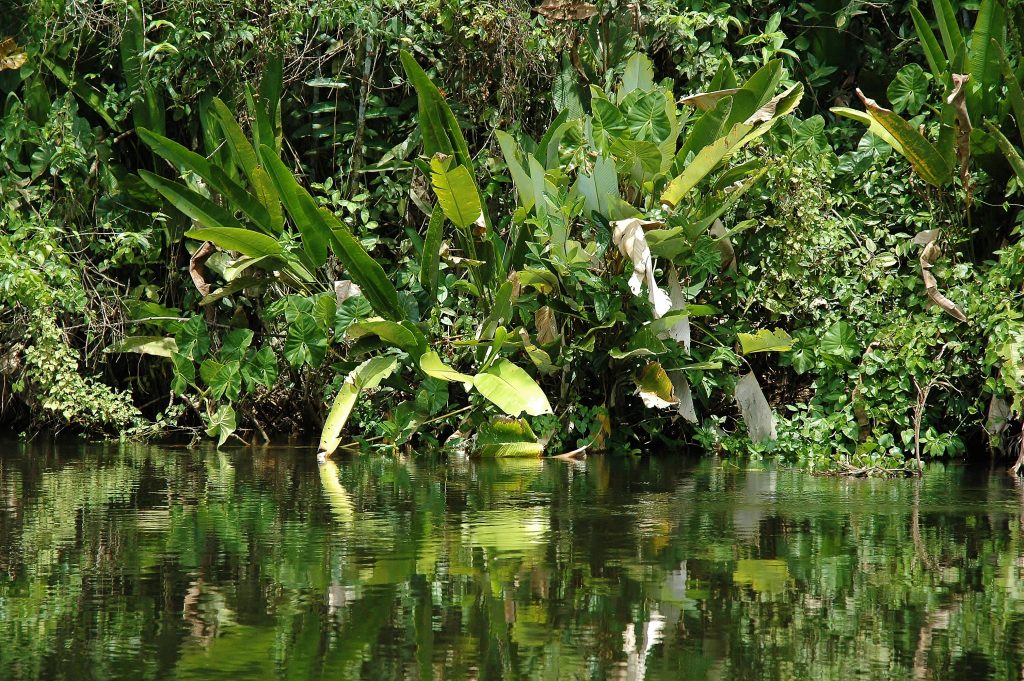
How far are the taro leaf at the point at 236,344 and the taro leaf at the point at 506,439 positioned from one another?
6.36ft

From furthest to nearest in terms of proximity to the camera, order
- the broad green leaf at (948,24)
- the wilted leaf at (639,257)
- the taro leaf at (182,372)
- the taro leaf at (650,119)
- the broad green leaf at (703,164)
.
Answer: the taro leaf at (182,372)
the broad green leaf at (948,24)
the taro leaf at (650,119)
the broad green leaf at (703,164)
the wilted leaf at (639,257)

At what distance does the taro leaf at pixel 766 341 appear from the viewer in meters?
7.66

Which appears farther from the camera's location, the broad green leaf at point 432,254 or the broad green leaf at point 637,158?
the broad green leaf at point 432,254

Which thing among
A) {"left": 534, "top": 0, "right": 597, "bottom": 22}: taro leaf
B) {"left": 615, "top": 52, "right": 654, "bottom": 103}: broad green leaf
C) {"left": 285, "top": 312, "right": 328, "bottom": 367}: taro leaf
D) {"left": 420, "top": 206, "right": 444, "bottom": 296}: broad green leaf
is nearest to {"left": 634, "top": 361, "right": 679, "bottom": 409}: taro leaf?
{"left": 420, "top": 206, "right": 444, "bottom": 296}: broad green leaf

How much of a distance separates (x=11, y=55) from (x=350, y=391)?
392 centimetres

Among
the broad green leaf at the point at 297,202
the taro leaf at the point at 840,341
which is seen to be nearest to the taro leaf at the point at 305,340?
the broad green leaf at the point at 297,202

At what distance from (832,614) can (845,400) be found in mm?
4434

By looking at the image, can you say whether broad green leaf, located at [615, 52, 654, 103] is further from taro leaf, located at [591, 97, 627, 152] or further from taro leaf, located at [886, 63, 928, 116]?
taro leaf, located at [886, 63, 928, 116]

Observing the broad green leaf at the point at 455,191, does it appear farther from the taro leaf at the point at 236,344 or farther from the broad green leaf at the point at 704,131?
the taro leaf at the point at 236,344

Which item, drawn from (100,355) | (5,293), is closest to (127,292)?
(100,355)

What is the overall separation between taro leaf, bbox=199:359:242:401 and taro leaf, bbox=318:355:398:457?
1043 mm

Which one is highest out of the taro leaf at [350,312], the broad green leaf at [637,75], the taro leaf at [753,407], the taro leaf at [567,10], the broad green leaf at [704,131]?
the taro leaf at [567,10]

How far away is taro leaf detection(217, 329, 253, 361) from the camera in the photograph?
8.50 metres

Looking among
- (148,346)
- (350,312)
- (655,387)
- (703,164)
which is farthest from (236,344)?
(703,164)
